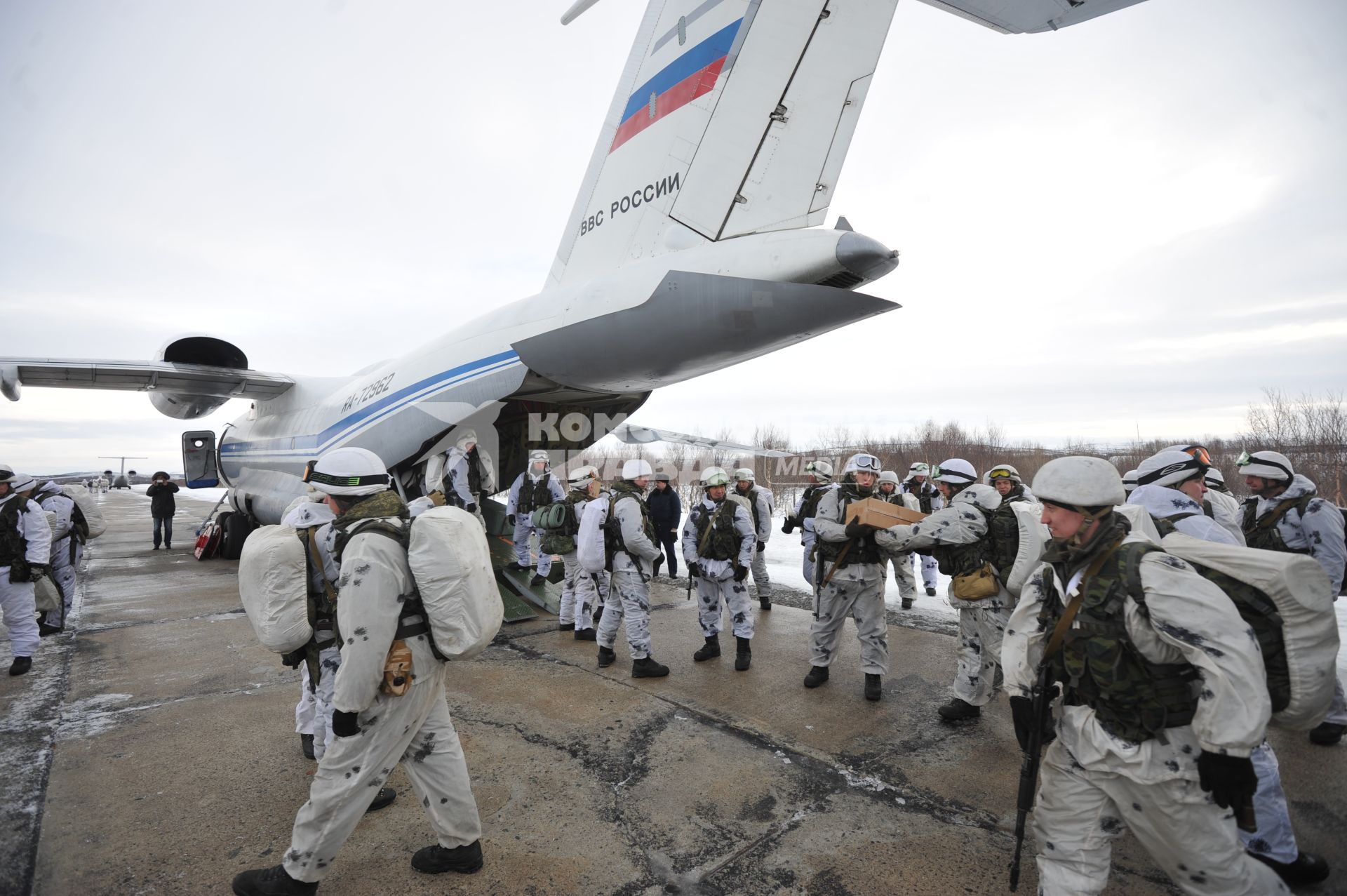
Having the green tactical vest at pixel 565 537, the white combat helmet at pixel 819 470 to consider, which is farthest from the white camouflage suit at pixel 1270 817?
the green tactical vest at pixel 565 537

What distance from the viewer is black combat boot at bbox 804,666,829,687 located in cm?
500

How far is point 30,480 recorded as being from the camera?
5.55 meters

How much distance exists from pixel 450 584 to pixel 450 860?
1.28 meters

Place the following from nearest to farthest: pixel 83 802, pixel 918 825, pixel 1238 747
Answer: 1. pixel 1238 747
2. pixel 918 825
3. pixel 83 802

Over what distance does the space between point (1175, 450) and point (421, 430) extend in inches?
264

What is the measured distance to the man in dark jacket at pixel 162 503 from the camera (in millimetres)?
13547

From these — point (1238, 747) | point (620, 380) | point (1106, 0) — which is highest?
point (1106, 0)

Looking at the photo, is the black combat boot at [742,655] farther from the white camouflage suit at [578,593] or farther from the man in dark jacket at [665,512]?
the man in dark jacket at [665,512]

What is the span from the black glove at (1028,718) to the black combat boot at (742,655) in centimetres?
323

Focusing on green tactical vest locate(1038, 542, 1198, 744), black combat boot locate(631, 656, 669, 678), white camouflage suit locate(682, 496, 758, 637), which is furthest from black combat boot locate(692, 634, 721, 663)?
green tactical vest locate(1038, 542, 1198, 744)

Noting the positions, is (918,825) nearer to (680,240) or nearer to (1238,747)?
(1238,747)

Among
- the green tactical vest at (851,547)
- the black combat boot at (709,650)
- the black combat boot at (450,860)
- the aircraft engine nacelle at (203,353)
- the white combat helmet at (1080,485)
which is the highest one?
the aircraft engine nacelle at (203,353)

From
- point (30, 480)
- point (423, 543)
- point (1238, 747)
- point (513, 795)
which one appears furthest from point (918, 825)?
point (30, 480)

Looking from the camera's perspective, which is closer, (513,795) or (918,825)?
(918,825)
